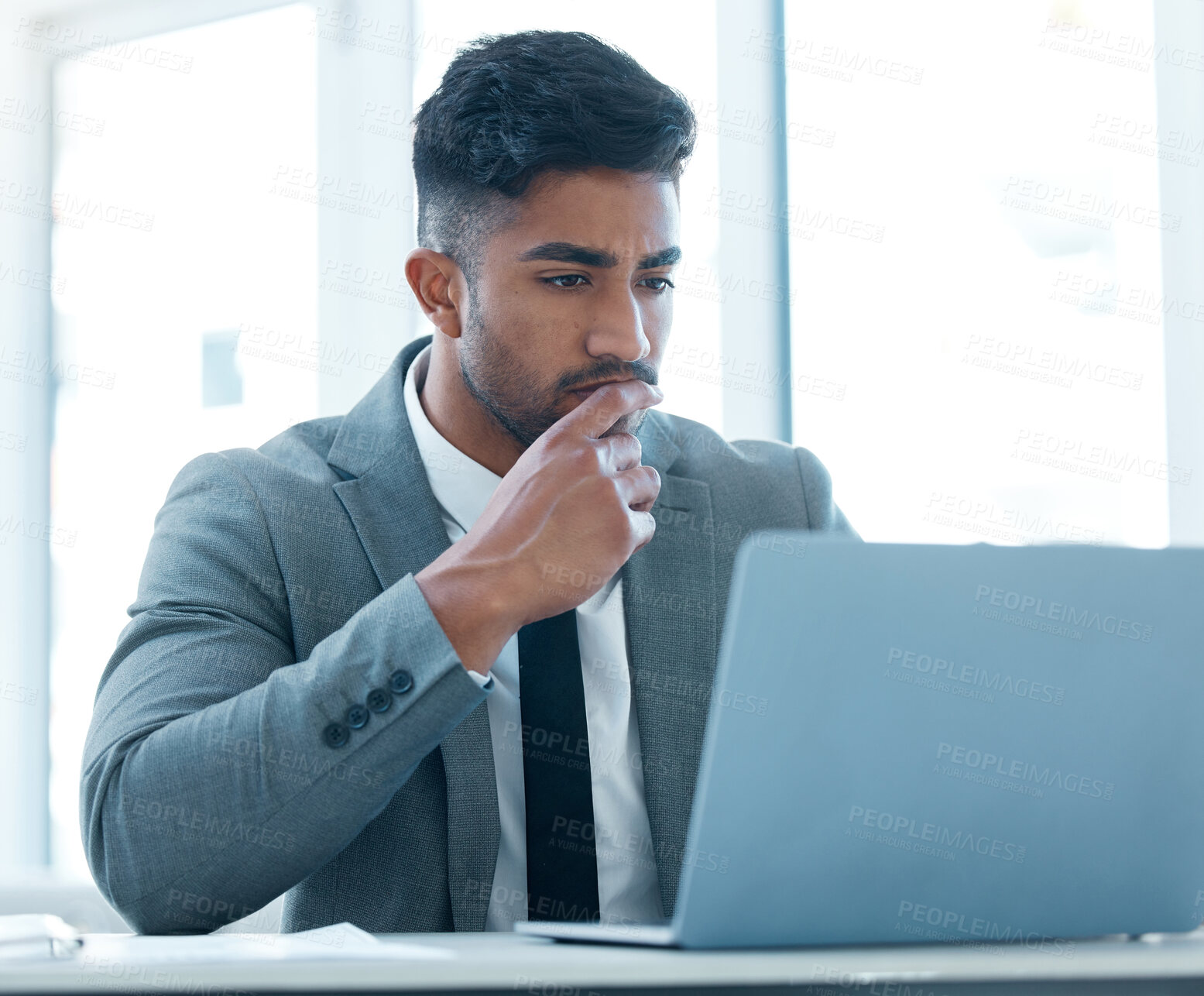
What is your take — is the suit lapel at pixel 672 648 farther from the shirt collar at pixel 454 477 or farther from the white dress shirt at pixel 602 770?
the shirt collar at pixel 454 477

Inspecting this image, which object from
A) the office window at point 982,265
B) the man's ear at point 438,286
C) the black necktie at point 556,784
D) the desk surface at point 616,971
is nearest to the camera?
the desk surface at point 616,971

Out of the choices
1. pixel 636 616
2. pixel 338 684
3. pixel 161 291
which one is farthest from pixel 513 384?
pixel 161 291

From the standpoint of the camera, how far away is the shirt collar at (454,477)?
1534 mm

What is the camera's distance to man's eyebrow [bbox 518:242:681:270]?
1479 millimetres

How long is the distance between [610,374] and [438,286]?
37cm

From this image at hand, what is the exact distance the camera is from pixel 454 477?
5.08 ft

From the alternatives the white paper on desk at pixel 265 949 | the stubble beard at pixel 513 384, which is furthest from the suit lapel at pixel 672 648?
the white paper on desk at pixel 265 949

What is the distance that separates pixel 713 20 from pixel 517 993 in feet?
8.00

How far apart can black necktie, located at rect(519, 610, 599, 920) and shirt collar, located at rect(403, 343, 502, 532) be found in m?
0.24

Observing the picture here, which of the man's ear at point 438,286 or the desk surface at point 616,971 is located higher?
the man's ear at point 438,286

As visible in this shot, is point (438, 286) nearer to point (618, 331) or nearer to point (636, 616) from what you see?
point (618, 331)

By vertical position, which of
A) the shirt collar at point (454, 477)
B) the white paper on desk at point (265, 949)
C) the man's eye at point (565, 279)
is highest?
the man's eye at point (565, 279)

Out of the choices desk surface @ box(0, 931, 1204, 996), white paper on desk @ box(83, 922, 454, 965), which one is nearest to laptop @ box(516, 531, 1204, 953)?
desk surface @ box(0, 931, 1204, 996)

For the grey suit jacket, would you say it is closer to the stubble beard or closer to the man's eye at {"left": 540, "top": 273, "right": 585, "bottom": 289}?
the stubble beard
